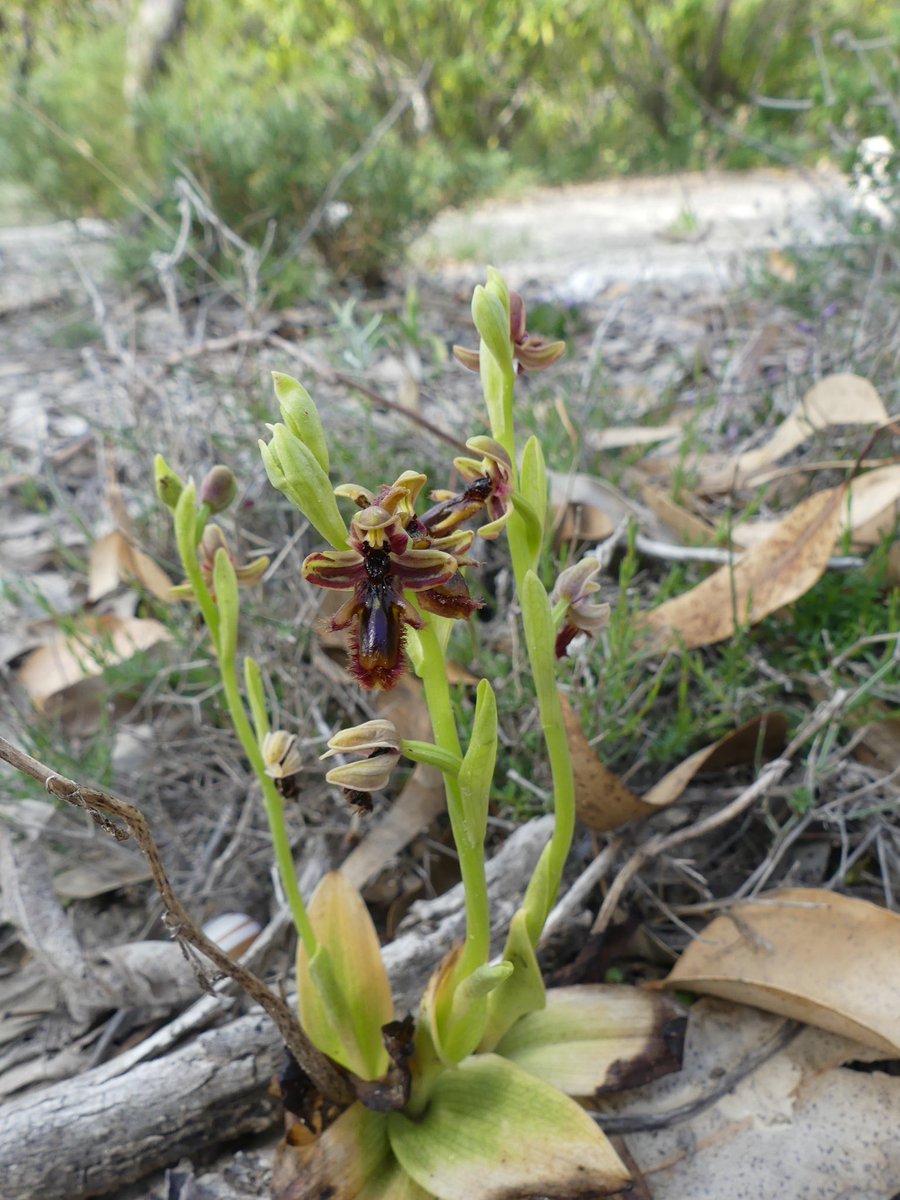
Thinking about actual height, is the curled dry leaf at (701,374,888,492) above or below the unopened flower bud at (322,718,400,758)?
below

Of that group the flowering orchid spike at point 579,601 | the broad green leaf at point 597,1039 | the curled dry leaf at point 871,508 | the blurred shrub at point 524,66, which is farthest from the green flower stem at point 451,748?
the blurred shrub at point 524,66

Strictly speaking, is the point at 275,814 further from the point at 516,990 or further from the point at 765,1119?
the point at 765,1119

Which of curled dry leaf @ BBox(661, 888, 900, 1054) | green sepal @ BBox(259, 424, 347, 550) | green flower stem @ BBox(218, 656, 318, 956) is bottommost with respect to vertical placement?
curled dry leaf @ BBox(661, 888, 900, 1054)

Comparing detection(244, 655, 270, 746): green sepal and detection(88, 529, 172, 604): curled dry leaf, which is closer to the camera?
detection(244, 655, 270, 746): green sepal

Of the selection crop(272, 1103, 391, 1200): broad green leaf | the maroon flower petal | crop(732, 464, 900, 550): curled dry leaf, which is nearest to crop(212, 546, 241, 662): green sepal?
the maroon flower petal

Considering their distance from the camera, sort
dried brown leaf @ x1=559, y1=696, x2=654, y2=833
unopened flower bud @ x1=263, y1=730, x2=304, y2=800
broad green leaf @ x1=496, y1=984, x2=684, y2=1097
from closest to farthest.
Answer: unopened flower bud @ x1=263, y1=730, x2=304, y2=800 → broad green leaf @ x1=496, y1=984, x2=684, y2=1097 → dried brown leaf @ x1=559, y1=696, x2=654, y2=833

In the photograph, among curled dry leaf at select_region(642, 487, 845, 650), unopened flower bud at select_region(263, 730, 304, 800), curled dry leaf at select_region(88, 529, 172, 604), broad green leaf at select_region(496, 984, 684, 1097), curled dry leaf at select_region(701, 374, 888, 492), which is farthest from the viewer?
curled dry leaf at select_region(88, 529, 172, 604)

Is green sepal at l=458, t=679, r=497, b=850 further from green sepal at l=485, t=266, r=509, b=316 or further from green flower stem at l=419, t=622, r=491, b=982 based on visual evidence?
green sepal at l=485, t=266, r=509, b=316

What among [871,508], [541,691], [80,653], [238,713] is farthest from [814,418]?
[80,653]
